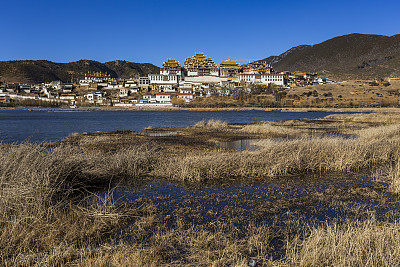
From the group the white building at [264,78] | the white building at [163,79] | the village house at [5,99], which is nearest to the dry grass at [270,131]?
the white building at [264,78]

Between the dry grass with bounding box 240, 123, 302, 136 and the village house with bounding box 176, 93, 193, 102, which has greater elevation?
the village house with bounding box 176, 93, 193, 102

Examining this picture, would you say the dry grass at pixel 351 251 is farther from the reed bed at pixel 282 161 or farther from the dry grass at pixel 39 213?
the reed bed at pixel 282 161

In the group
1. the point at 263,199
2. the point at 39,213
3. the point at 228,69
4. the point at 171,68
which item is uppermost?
the point at 228,69

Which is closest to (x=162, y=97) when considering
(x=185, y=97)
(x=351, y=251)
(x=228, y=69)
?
(x=185, y=97)

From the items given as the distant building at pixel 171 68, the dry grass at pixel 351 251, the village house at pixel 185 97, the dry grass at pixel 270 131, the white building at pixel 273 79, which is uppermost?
the distant building at pixel 171 68

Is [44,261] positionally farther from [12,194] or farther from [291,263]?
[291,263]

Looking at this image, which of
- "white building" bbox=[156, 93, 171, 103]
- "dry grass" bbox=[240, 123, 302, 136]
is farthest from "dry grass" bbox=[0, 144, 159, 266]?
"white building" bbox=[156, 93, 171, 103]

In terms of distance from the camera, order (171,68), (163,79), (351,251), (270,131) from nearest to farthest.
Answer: (351,251) → (270,131) → (163,79) → (171,68)

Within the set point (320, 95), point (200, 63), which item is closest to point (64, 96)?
point (200, 63)

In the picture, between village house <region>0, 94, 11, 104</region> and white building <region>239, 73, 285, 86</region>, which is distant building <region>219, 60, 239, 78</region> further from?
village house <region>0, 94, 11, 104</region>

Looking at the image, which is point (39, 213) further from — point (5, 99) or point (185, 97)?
point (5, 99)

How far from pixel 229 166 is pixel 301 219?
5.46 meters

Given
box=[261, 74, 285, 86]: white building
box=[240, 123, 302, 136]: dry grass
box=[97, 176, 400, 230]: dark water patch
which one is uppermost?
box=[261, 74, 285, 86]: white building

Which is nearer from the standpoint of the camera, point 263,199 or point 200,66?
point 263,199
